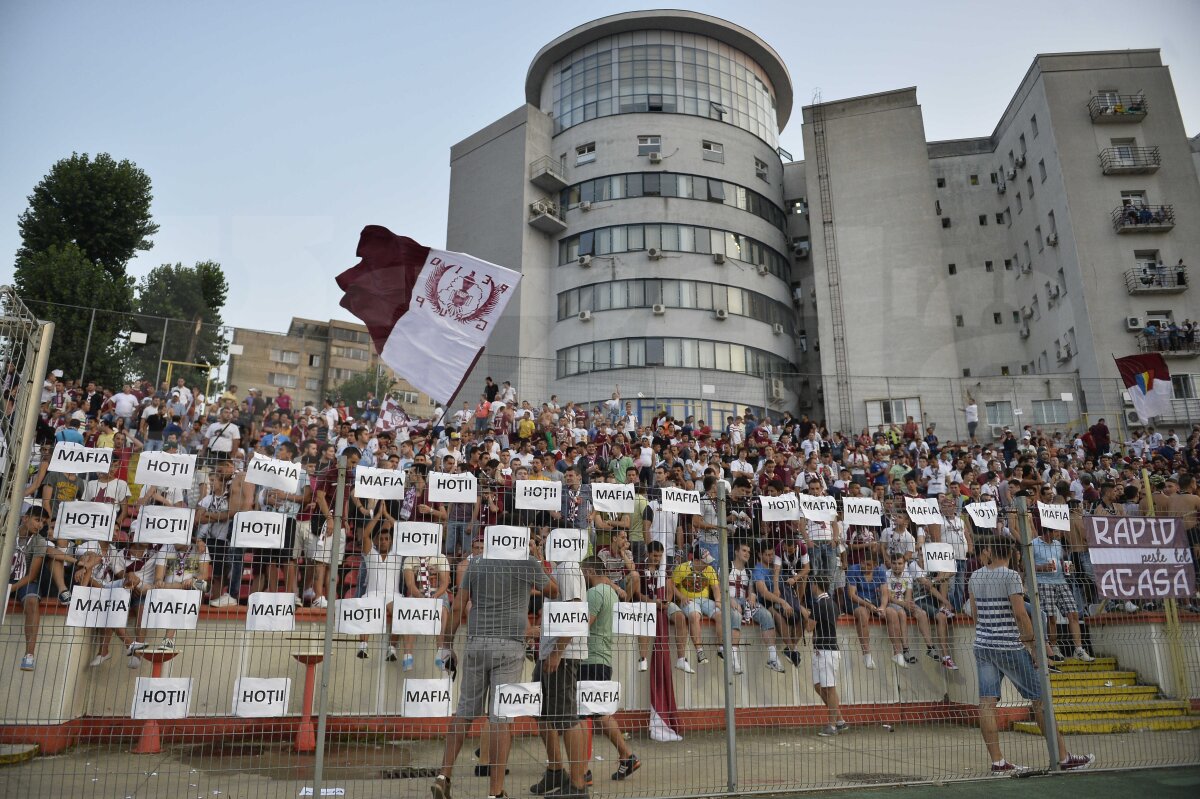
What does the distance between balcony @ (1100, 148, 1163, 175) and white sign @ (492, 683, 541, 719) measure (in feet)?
132

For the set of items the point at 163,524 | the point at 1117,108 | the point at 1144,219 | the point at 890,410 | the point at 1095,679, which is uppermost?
the point at 1117,108

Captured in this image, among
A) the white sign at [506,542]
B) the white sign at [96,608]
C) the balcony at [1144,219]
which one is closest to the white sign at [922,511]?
the white sign at [506,542]

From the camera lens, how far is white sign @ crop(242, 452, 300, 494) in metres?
6.15

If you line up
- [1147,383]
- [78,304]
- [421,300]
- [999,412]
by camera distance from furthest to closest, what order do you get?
[999,412], [78,304], [1147,383], [421,300]

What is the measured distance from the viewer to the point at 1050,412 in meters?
30.5

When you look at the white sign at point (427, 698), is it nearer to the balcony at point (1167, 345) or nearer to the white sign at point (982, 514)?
the white sign at point (982, 514)

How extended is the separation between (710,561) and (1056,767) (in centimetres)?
361

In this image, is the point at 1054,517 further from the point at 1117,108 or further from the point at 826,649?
the point at 1117,108

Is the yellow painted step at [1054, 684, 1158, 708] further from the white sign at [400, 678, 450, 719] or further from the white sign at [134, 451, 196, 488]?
the white sign at [134, 451, 196, 488]

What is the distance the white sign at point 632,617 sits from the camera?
6.66m

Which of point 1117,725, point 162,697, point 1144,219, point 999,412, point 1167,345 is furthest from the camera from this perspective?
point 1144,219

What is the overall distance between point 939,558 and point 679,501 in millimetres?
2809

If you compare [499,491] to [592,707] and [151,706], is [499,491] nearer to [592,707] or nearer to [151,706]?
[592,707]

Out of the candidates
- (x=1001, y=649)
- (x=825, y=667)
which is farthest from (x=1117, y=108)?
(x=825, y=667)
